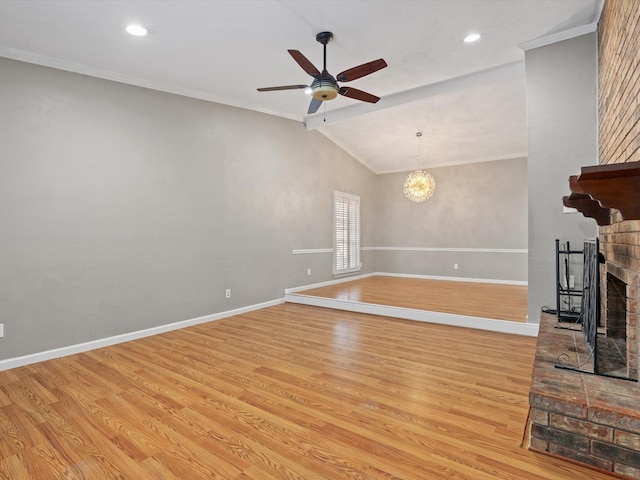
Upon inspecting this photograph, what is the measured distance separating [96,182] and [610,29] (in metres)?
5.18

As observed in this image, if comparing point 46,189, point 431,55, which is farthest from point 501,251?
point 46,189

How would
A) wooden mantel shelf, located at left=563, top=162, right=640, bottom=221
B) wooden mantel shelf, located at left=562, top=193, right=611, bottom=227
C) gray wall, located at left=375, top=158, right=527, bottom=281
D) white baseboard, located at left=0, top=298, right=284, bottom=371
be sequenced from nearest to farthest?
wooden mantel shelf, located at left=563, top=162, right=640, bottom=221, wooden mantel shelf, located at left=562, top=193, right=611, bottom=227, white baseboard, located at left=0, top=298, right=284, bottom=371, gray wall, located at left=375, top=158, right=527, bottom=281

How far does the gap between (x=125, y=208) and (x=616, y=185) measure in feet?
14.8

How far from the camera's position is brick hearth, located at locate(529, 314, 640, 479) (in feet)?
5.59

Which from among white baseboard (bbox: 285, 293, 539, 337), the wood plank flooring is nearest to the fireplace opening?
white baseboard (bbox: 285, 293, 539, 337)

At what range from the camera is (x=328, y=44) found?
3.67 m

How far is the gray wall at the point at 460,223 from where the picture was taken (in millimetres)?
7625

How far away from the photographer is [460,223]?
27.2 ft

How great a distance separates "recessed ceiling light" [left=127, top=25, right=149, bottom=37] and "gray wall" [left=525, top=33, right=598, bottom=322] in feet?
13.6

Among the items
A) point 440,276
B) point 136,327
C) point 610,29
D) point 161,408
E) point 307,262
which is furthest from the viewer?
point 440,276

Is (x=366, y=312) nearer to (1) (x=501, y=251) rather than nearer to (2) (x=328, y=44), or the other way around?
(2) (x=328, y=44)

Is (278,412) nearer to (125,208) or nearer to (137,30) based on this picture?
(125,208)

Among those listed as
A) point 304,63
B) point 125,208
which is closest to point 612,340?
point 304,63

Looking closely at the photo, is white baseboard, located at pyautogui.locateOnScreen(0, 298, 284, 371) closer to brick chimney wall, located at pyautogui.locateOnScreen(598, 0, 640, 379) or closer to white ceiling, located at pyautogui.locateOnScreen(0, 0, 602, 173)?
white ceiling, located at pyautogui.locateOnScreen(0, 0, 602, 173)
